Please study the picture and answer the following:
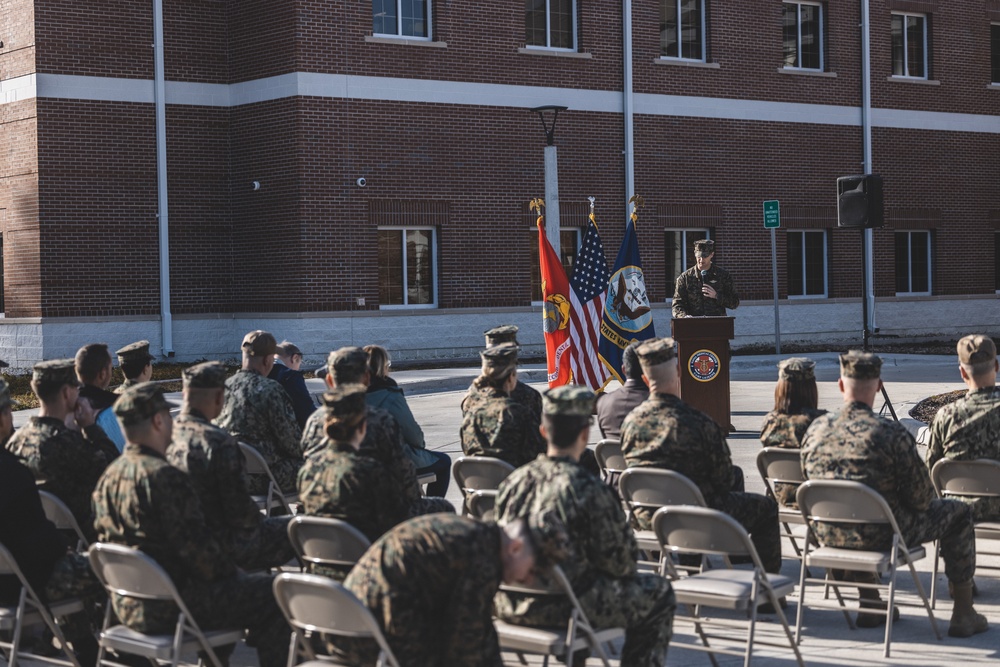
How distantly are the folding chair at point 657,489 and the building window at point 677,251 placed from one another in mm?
20956

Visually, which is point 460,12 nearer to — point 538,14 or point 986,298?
point 538,14

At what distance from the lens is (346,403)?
5.99 metres

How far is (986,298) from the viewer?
3212 cm

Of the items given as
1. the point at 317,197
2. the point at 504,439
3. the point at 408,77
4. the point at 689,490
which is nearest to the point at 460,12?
the point at 408,77

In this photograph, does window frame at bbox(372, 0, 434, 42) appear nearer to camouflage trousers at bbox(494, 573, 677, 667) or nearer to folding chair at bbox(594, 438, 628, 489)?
folding chair at bbox(594, 438, 628, 489)

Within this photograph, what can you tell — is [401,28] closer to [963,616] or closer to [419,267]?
[419,267]

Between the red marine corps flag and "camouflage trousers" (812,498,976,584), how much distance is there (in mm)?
8780

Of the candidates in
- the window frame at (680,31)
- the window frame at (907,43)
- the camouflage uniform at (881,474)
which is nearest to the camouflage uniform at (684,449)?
the camouflage uniform at (881,474)

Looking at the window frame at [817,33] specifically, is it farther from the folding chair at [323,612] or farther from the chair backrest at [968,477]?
the folding chair at [323,612]

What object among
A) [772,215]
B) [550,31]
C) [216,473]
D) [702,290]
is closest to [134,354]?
[216,473]

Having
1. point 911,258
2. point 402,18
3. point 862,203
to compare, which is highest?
point 402,18

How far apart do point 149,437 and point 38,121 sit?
1926 cm

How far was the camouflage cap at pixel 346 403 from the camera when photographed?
19.6ft

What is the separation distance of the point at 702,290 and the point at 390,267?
10.8 metres
